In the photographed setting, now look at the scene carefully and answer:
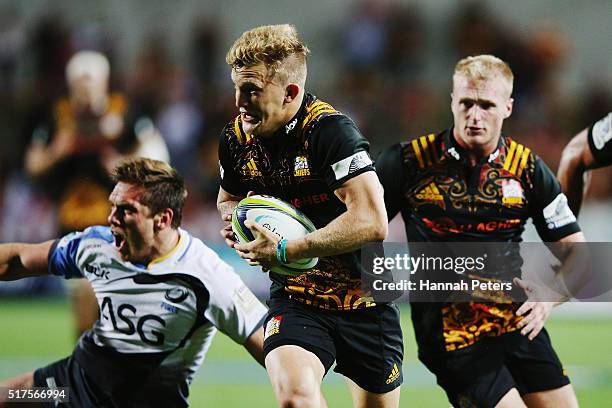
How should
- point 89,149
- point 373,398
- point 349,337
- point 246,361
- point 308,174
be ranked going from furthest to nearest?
1. point 246,361
2. point 89,149
3. point 373,398
4. point 349,337
5. point 308,174

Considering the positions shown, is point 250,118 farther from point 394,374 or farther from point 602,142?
point 602,142

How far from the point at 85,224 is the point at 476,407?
385 cm

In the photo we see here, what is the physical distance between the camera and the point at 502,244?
15.8 feet

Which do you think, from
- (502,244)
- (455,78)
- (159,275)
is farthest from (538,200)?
(159,275)

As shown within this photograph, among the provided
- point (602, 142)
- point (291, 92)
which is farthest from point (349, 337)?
point (602, 142)

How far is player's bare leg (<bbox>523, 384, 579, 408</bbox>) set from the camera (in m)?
4.70

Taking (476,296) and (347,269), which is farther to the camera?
(476,296)

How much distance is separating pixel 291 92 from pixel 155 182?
0.92m

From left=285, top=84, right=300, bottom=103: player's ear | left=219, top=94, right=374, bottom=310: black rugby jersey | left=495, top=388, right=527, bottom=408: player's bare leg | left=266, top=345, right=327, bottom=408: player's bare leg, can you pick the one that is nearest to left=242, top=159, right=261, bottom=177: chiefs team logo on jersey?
left=219, top=94, right=374, bottom=310: black rugby jersey

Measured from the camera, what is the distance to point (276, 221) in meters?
4.07

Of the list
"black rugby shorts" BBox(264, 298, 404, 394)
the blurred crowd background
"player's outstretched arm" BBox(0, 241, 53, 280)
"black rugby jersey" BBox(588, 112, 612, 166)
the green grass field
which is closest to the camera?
"black rugby shorts" BBox(264, 298, 404, 394)

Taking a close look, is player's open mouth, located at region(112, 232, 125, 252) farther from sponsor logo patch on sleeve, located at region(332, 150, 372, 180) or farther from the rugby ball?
sponsor logo patch on sleeve, located at region(332, 150, 372, 180)

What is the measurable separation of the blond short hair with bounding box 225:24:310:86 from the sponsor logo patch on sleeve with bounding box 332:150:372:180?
47 cm

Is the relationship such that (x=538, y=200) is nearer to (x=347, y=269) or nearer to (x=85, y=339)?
(x=347, y=269)
